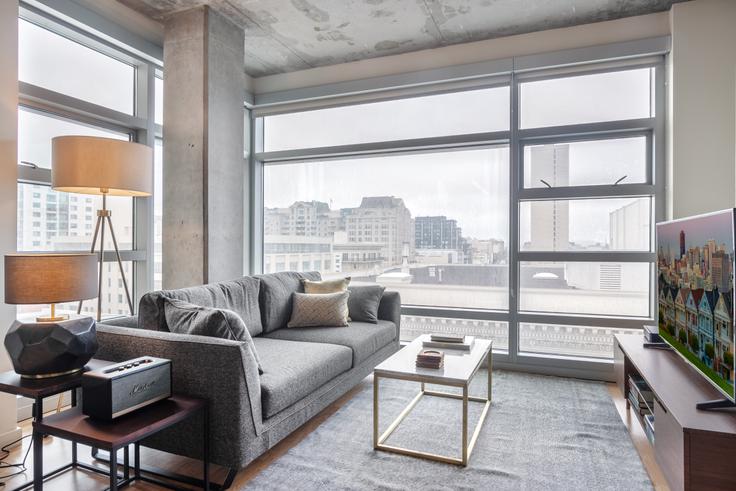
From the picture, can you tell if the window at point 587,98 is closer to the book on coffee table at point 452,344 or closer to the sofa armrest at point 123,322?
the book on coffee table at point 452,344

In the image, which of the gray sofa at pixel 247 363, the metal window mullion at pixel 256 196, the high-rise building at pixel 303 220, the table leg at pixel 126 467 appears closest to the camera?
the gray sofa at pixel 247 363

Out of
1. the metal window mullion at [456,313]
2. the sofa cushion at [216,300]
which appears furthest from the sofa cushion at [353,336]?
the metal window mullion at [456,313]

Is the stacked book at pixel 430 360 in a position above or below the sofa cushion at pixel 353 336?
above

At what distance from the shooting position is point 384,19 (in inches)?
140

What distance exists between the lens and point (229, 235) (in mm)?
3711

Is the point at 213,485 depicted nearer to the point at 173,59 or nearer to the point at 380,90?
the point at 173,59

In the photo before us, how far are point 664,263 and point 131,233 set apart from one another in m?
3.78

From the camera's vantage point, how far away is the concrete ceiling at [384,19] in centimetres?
333

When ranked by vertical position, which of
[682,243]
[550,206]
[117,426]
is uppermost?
[550,206]

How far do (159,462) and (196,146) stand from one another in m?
2.29

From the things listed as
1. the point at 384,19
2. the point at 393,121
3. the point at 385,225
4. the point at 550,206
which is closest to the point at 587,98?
the point at 550,206

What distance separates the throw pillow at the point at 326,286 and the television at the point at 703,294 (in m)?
2.24

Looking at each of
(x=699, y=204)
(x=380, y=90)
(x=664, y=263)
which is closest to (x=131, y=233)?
(x=380, y=90)

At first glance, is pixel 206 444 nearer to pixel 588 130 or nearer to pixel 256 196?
pixel 256 196
